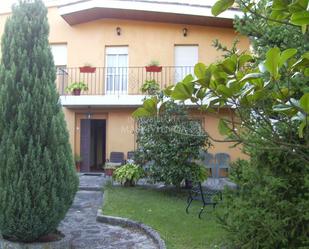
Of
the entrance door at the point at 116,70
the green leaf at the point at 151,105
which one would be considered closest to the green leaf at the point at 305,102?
the green leaf at the point at 151,105

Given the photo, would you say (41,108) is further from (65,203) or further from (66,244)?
(66,244)

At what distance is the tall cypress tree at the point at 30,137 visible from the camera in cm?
563

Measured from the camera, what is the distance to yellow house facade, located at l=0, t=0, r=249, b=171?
17094 millimetres

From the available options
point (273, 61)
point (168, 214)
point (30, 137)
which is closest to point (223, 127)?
point (273, 61)

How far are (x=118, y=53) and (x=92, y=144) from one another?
449cm

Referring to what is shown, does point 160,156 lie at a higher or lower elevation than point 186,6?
lower

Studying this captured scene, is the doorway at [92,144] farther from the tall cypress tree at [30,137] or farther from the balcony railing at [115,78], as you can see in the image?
the tall cypress tree at [30,137]

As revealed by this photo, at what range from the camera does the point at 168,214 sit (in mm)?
9070

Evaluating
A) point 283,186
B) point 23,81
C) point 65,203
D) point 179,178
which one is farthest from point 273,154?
point 179,178

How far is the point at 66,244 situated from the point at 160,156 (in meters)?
6.07

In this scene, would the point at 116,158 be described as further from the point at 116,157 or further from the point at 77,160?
the point at 77,160

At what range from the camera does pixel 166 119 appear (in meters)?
12.1

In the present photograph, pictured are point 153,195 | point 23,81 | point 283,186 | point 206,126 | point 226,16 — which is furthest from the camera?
point 206,126

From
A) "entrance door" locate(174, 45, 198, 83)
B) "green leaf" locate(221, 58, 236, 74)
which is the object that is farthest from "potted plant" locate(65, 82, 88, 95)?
"green leaf" locate(221, 58, 236, 74)
